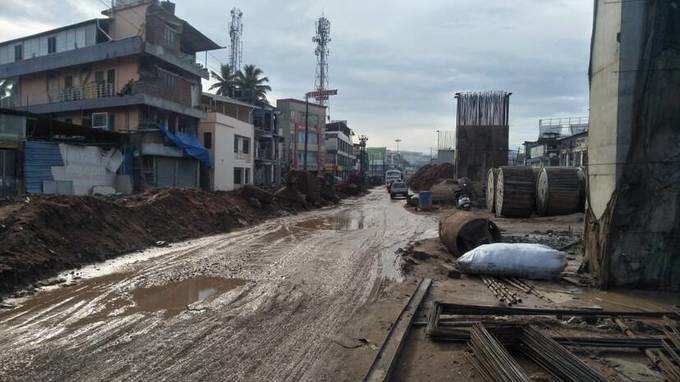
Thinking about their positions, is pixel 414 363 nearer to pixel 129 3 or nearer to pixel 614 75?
pixel 614 75

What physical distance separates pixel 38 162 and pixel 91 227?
39.8ft

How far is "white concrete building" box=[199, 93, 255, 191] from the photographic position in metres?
37.6

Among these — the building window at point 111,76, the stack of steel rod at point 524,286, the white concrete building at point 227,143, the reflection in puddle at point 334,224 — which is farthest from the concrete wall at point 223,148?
the stack of steel rod at point 524,286

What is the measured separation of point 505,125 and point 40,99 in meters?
33.8

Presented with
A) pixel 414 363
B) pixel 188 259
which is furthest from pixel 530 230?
pixel 414 363

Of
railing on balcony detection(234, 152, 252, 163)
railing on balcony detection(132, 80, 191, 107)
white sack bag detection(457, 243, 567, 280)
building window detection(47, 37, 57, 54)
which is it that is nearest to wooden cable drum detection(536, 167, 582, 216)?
white sack bag detection(457, 243, 567, 280)

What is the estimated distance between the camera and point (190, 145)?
33.2 m

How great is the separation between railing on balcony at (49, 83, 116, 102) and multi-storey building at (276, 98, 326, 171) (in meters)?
31.6

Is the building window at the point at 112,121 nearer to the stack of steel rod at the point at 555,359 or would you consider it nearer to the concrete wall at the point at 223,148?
the concrete wall at the point at 223,148

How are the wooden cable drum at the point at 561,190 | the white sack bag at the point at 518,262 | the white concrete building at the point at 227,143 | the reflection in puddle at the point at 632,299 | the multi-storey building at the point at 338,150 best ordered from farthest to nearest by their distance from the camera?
the multi-storey building at the point at 338,150
the white concrete building at the point at 227,143
the wooden cable drum at the point at 561,190
the white sack bag at the point at 518,262
the reflection in puddle at the point at 632,299

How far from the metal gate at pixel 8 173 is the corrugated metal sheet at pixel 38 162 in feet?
1.46

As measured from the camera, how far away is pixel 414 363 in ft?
17.5

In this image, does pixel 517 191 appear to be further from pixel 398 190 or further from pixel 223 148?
pixel 398 190

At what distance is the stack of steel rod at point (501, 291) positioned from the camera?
7.94 meters
